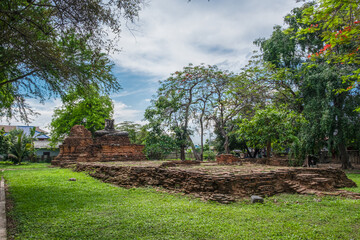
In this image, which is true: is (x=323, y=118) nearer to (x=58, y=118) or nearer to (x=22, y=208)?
(x=22, y=208)

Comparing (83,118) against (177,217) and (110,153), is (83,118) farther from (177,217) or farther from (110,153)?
(177,217)

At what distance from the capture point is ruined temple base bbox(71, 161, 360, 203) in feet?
19.4

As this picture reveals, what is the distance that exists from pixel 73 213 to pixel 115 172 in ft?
14.8

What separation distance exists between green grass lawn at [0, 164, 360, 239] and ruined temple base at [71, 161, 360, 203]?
399 millimetres

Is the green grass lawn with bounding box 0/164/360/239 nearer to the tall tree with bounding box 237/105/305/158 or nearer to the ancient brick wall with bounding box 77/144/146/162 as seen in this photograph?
the tall tree with bounding box 237/105/305/158

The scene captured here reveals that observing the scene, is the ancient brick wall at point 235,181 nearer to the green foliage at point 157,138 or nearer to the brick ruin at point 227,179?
the brick ruin at point 227,179

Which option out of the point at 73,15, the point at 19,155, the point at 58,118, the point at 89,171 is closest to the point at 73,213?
the point at 73,15

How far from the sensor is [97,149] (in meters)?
15.2

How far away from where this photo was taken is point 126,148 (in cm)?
1616

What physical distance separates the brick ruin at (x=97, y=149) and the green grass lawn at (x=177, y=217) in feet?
29.0

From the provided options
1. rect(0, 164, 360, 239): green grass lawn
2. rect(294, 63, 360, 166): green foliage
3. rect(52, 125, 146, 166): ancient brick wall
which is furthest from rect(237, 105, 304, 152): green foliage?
rect(52, 125, 146, 166): ancient brick wall

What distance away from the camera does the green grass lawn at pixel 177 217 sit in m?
3.55

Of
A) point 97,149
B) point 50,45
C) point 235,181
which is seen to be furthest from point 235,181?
point 97,149

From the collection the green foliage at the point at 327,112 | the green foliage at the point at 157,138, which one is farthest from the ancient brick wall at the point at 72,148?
the green foliage at the point at 327,112
